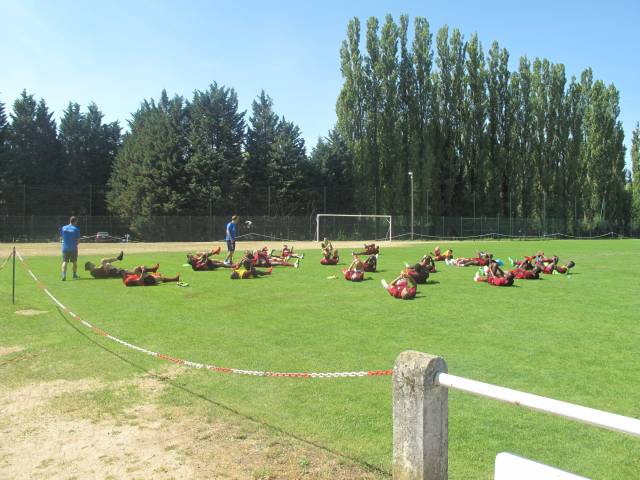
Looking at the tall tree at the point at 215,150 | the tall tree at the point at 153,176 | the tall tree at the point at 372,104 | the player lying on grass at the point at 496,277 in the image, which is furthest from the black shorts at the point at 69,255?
the tall tree at the point at 372,104

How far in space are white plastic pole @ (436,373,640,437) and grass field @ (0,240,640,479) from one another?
135 cm

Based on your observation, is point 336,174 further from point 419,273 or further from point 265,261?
point 419,273

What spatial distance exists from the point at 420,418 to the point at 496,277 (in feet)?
38.0

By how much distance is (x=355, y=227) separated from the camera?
53.8m

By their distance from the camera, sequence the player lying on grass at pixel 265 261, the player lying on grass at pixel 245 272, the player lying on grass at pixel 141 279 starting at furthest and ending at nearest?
1. the player lying on grass at pixel 265 261
2. the player lying on grass at pixel 245 272
3. the player lying on grass at pixel 141 279

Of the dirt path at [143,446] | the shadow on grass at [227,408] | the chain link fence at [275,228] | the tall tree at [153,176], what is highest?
the tall tree at [153,176]

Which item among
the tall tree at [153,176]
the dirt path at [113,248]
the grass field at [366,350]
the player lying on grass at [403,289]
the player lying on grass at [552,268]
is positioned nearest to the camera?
the grass field at [366,350]

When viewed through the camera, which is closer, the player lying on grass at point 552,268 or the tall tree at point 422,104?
the player lying on grass at point 552,268

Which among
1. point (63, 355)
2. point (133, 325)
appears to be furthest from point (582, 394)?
point (133, 325)

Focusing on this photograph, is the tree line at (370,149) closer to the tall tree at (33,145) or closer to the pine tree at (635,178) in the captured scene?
the tall tree at (33,145)

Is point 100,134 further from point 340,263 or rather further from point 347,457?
point 347,457

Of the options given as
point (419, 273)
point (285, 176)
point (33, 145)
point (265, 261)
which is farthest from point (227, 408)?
point (33, 145)

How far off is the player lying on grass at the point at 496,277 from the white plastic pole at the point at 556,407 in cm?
1144

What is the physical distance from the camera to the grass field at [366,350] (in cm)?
420
